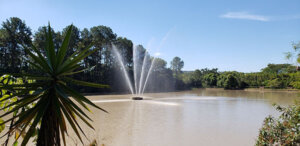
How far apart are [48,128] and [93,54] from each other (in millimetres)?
38168

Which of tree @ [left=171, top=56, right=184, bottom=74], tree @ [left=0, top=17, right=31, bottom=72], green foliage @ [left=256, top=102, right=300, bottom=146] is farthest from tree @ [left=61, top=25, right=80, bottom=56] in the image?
tree @ [left=171, top=56, right=184, bottom=74]

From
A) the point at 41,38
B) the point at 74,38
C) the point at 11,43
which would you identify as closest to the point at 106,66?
the point at 74,38

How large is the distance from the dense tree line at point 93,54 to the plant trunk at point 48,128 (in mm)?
23567

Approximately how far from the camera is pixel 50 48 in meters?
2.22

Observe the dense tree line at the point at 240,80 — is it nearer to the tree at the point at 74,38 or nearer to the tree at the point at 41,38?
the tree at the point at 74,38

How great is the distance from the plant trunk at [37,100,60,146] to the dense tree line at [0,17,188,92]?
928 inches

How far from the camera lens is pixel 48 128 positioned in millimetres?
2041

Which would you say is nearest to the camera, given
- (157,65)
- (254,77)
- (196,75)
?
(254,77)

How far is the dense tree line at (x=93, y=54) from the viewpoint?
94.2 ft

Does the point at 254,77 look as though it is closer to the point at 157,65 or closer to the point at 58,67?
the point at 157,65

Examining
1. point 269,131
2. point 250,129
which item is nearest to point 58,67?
point 269,131

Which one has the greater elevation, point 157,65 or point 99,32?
point 99,32

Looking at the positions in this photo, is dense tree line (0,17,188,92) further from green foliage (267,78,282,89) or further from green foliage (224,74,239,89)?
green foliage (267,78,282,89)

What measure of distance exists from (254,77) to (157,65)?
79.1ft
